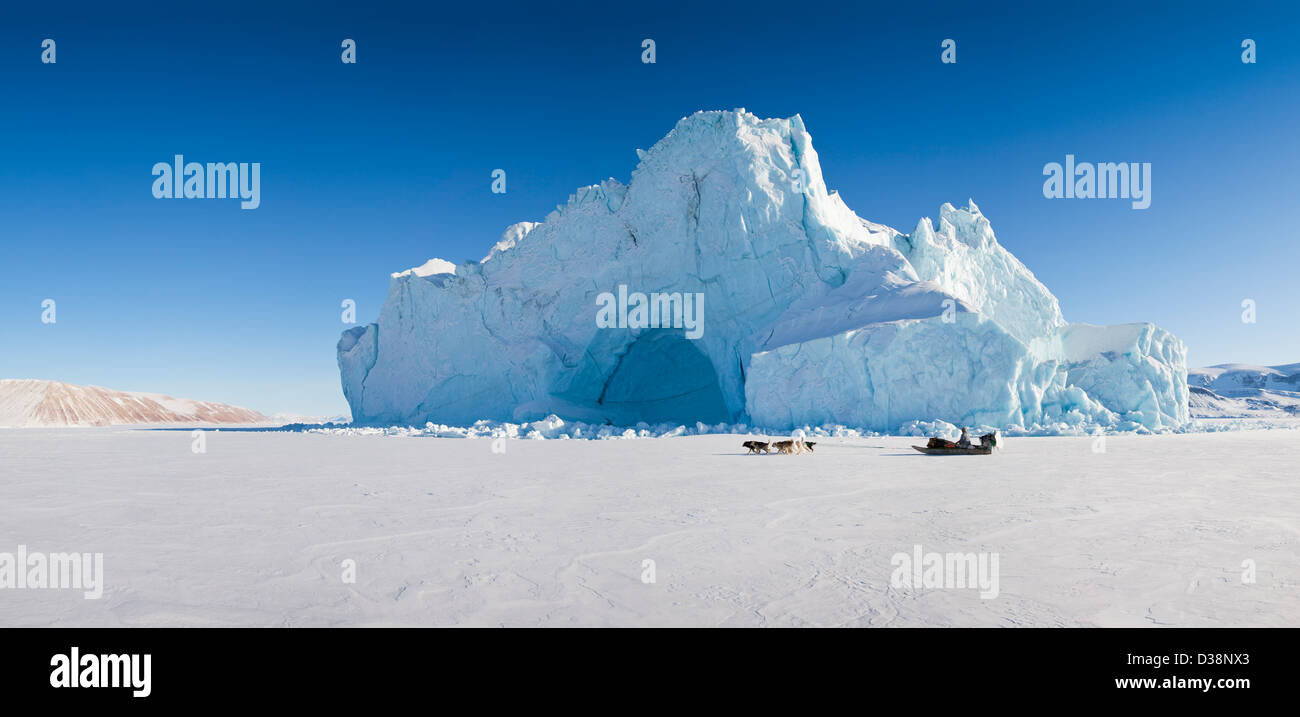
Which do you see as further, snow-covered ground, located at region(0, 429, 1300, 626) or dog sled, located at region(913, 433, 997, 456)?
dog sled, located at region(913, 433, 997, 456)

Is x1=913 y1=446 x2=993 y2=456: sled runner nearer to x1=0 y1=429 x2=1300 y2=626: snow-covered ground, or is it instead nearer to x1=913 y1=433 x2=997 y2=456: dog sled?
x1=913 y1=433 x2=997 y2=456: dog sled

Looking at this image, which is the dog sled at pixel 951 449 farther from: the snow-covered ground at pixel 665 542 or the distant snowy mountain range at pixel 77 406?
the distant snowy mountain range at pixel 77 406

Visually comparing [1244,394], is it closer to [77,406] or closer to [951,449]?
[951,449]

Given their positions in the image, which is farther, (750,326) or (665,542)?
(750,326)

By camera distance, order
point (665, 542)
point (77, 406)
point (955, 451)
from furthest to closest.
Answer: point (77, 406) < point (955, 451) < point (665, 542)

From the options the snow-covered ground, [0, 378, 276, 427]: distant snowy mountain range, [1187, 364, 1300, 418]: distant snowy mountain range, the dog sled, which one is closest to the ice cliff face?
the dog sled

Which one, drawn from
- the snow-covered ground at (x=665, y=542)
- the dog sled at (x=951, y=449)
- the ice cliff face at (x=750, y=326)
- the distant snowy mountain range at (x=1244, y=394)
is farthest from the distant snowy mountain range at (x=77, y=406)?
the distant snowy mountain range at (x=1244, y=394)

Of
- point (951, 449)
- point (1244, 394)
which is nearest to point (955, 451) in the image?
point (951, 449)
